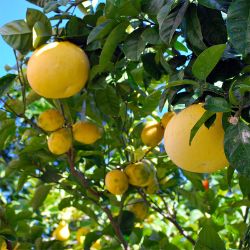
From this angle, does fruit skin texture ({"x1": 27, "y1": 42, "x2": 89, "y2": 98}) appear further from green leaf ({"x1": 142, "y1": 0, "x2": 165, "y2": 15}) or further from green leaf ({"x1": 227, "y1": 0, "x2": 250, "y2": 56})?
green leaf ({"x1": 227, "y1": 0, "x2": 250, "y2": 56})

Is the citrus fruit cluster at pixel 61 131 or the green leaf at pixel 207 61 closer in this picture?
the green leaf at pixel 207 61

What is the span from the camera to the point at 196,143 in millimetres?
1296

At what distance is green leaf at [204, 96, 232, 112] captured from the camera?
1148 millimetres

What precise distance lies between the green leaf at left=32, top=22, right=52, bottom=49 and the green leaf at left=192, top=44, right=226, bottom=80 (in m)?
0.70

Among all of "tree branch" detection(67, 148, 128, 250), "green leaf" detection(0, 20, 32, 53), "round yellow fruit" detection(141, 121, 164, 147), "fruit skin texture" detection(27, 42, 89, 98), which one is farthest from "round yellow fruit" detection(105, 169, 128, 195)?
"green leaf" detection(0, 20, 32, 53)

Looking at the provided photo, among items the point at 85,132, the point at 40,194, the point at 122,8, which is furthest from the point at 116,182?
the point at 122,8

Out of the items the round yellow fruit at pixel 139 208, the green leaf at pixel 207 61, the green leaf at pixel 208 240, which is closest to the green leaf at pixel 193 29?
the green leaf at pixel 207 61

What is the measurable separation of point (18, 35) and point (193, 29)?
0.73m

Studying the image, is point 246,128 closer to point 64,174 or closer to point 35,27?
point 35,27

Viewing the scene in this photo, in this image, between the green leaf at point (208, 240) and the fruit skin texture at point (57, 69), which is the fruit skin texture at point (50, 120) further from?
the green leaf at point (208, 240)

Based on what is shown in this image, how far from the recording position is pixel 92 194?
91.2 inches

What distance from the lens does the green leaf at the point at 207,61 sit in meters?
1.21

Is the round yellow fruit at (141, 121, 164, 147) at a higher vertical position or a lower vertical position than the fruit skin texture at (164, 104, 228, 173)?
lower

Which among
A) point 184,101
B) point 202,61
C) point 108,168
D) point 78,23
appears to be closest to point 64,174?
point 108,168
